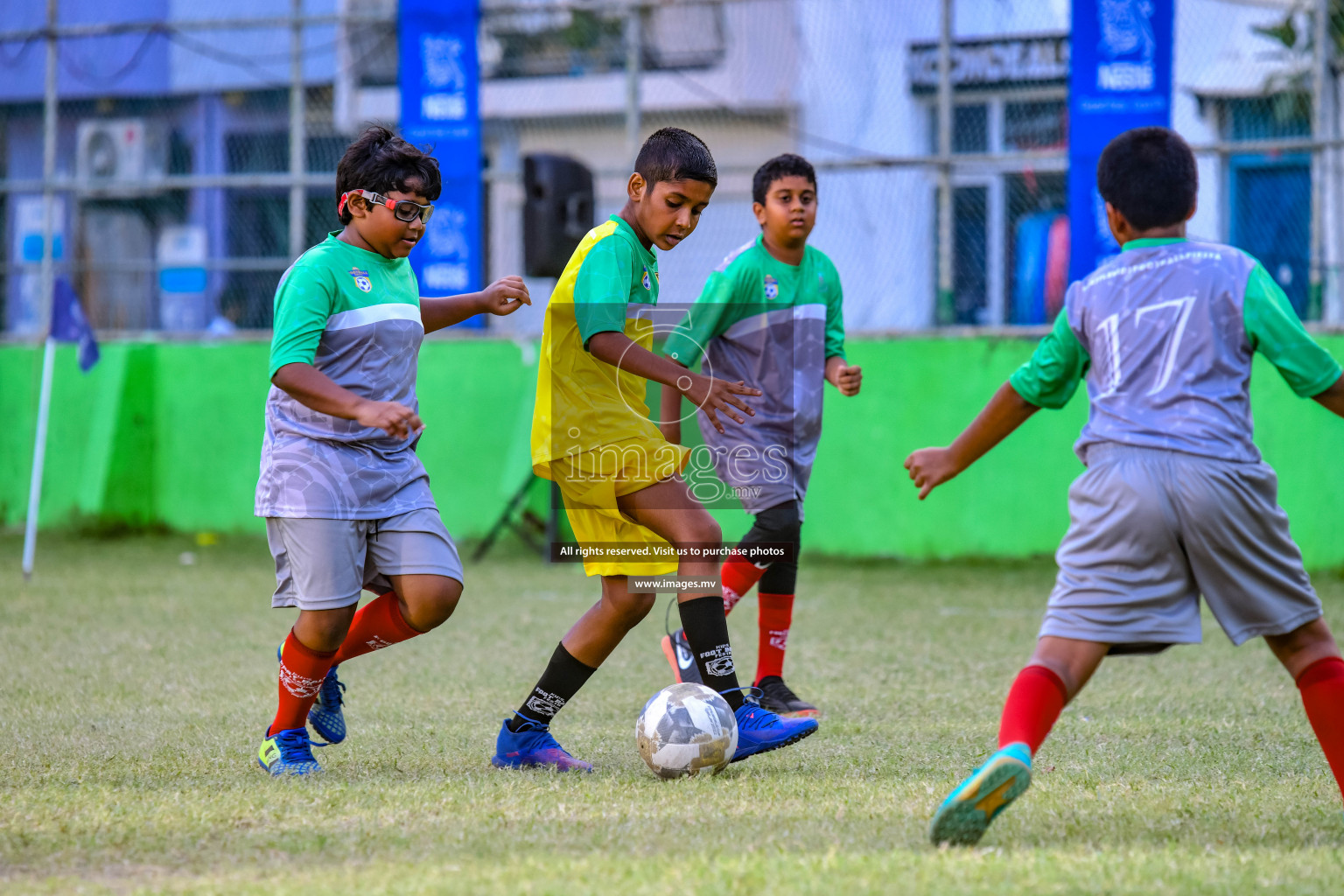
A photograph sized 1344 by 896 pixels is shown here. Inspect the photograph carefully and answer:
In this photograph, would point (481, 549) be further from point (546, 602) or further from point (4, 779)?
point (4, 779)

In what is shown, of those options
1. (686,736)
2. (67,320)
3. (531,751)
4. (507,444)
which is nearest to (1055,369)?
(686,736)

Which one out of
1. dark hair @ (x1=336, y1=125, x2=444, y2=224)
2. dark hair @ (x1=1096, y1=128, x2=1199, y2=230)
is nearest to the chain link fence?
dark hair @ (x1=336, y1=125, x2=444, y2=224)

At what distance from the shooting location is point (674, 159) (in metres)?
4.09

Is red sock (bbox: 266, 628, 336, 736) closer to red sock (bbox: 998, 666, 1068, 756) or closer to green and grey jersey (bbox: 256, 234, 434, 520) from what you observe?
green and grey jersey (bbox: 256, 234, 434, 520)

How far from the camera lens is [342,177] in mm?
4133

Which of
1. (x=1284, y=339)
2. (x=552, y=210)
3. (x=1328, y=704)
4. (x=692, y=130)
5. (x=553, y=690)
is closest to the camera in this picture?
(x=1284, y=339)

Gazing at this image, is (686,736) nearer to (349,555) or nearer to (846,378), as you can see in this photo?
(349,555)

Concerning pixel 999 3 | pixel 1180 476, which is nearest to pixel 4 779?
pixel 1180 476

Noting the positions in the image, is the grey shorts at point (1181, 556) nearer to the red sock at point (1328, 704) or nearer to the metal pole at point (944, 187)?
the red sock at point (1328, 704)

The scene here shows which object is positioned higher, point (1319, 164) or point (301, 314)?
point (1319, 164)

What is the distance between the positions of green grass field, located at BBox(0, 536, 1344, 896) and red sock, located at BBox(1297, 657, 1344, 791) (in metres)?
0.19

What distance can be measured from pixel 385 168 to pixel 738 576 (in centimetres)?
205

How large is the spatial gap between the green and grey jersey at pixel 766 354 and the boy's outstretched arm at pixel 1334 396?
7.44 feet

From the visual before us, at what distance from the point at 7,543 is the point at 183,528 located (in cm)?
138
